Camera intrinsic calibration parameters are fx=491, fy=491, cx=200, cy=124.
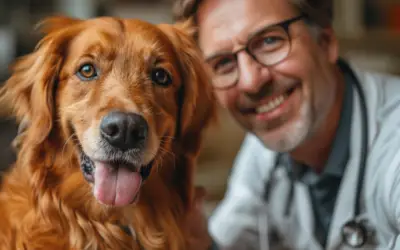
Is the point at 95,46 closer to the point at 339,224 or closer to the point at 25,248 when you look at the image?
the point at 25,248

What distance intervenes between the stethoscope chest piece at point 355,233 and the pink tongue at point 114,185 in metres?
0.61

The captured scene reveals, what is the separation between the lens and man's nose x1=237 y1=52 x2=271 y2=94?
129 centimetres

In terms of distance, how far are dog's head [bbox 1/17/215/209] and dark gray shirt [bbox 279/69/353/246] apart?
1.64 feet

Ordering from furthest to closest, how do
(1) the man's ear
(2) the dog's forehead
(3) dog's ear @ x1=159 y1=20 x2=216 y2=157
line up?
(1) the man's ear < (3) dog's ear @ x1=159 y1=20 x2=216 y2=157 < (2) the dog's forehead

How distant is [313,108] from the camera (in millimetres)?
1384

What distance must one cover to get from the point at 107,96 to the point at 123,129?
0.37 ft

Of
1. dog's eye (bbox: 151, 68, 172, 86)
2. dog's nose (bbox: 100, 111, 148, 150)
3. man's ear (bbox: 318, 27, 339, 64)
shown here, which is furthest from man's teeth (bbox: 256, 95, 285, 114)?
dog's nose (bbox: 100, 111, 148, 150)

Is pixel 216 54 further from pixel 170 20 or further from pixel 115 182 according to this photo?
pixel 115 182

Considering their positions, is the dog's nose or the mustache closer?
the dog's nose

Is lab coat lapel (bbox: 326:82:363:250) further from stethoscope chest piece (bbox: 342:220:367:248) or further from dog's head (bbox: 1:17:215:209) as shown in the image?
dog's head (bbox: 1:17:215:209)

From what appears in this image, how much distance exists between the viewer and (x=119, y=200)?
38.4 inches

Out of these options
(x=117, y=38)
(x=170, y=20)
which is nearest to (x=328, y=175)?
(x=170, y=20)

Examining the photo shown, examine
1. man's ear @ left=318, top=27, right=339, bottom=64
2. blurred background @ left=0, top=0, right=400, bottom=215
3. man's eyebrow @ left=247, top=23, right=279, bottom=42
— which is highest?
man's eyebrow @ left=247, top=23, right=279, bottom=42

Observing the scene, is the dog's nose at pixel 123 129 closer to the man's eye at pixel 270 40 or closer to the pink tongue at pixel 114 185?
the pink tongue at pixel 114 185
